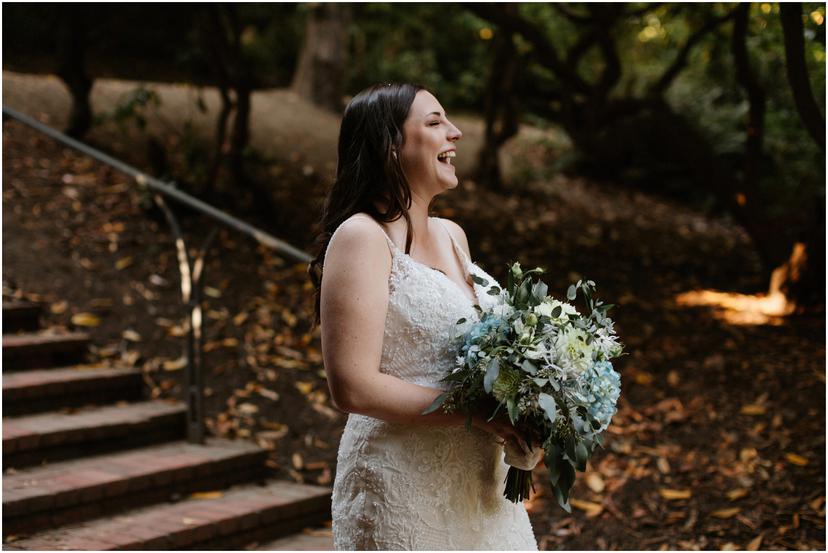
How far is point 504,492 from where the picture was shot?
8.02ft

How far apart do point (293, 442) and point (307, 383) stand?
619 mm

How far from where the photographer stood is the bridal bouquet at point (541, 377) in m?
2.15

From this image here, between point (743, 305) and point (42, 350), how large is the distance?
5710 mm

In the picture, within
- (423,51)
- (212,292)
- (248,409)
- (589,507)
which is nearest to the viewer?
(589,507)

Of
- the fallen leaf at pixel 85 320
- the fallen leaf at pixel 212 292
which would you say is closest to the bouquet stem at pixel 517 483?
the fallen leaf at pixel 85 320

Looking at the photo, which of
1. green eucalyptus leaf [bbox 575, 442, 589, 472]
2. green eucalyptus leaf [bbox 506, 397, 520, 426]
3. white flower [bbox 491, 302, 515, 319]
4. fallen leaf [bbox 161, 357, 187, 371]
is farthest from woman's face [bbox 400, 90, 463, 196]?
fallen leaf [bbox 161, 357, 187, 371]

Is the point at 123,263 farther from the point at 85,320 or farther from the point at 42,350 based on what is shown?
the point at 42,350

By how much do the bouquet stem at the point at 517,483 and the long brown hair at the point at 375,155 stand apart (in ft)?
2.15

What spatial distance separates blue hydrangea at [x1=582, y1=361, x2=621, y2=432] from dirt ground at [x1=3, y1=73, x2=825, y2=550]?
2.91 metres

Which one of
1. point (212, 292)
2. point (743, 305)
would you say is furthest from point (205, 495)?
point (743, 305)

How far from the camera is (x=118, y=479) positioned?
4.68 m

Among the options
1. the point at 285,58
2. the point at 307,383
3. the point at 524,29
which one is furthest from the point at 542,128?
the point at 307,383

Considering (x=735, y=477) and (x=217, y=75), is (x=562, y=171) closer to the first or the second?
(x=217, y=75)

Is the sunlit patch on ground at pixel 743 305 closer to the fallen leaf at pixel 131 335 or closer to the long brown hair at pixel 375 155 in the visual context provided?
the fallen leaf at pixel 131 335
